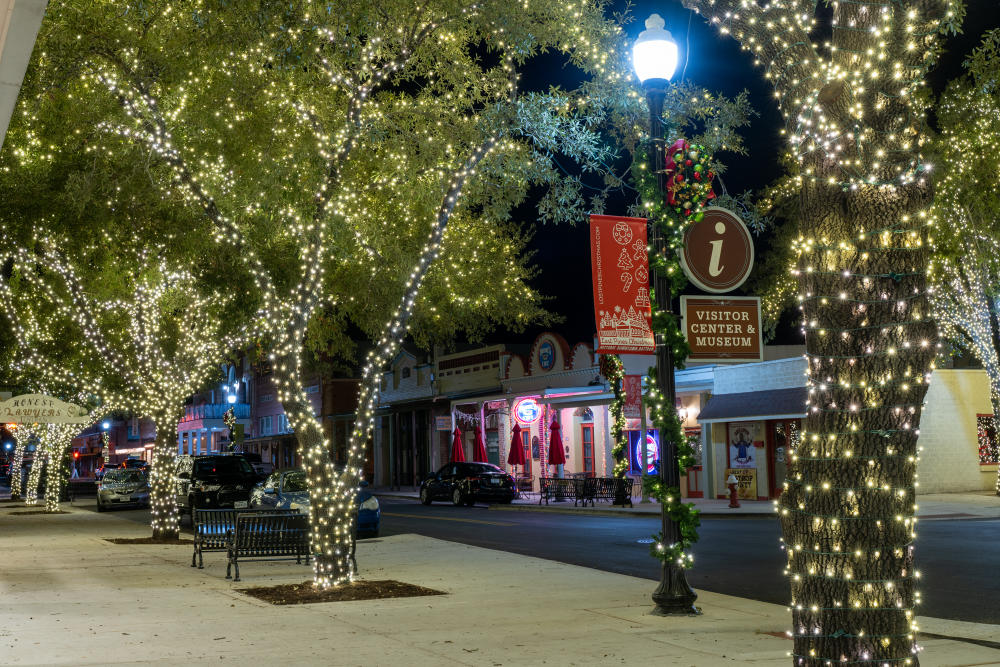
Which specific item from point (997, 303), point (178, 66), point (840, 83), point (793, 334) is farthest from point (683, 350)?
point (793, 334)

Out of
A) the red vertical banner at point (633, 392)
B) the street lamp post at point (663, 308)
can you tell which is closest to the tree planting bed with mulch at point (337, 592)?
the street lamp post at point (663, 308)

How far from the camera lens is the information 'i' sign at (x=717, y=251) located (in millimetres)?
10797

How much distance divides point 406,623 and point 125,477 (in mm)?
31852

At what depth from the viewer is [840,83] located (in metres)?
5.12

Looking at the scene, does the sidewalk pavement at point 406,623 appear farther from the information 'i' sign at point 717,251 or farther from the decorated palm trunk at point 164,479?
the decorated palm trunk at point 164,479

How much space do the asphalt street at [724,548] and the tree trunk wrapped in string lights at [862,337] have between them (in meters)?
6.60

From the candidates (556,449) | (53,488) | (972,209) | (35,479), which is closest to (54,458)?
(53,488)

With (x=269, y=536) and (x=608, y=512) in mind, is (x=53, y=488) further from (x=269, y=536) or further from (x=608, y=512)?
(x=269, y=536)

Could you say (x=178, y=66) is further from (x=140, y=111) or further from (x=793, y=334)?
(x=793, y=334)

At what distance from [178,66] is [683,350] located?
7.83 m

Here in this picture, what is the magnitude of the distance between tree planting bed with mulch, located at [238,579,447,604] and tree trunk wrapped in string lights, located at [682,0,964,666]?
809cm

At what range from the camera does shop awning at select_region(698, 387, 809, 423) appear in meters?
30.0

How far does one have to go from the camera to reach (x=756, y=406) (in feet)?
103

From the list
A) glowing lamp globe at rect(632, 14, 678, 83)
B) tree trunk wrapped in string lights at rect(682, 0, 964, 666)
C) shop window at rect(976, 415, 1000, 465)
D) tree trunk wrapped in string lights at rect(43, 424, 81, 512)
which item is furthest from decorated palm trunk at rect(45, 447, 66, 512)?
tree trunk wrapped in string lights at rect(682, 0, 964, 666)
